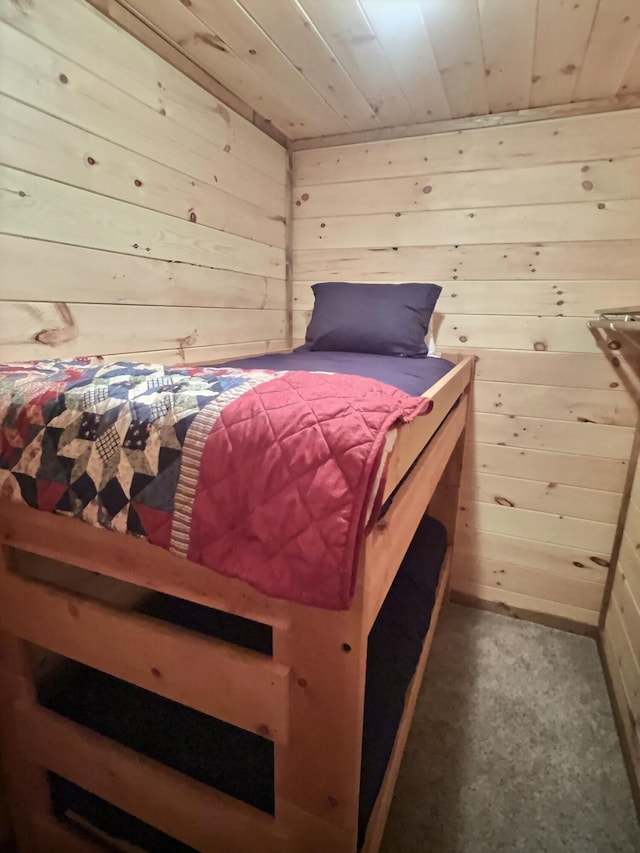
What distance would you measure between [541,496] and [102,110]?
6.12 feet

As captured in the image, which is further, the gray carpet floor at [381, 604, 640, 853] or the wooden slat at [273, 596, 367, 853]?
the gray carpet floor at [381, 604, 640, 853]

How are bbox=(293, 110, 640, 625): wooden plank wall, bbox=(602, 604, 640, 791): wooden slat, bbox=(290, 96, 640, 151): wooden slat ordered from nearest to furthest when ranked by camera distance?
bbox=(602, 604, 640, 791): wooden slat
bbox=(290, 96, 640, 151): wooden slat
bbox=(293, 110, 640, 625): wooden plank wall

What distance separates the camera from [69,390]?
28.3 inches

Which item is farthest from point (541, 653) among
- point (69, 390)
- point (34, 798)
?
point (69, 390)

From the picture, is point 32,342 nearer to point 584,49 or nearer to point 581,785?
point 584,49

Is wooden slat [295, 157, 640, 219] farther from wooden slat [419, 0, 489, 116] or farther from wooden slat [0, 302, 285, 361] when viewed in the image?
wooden slat [0, 302, 285, 361]

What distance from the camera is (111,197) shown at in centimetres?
116

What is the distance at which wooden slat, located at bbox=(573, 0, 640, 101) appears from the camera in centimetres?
112

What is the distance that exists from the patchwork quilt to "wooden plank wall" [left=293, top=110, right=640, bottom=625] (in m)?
1.25

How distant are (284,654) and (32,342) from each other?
0.84 metres

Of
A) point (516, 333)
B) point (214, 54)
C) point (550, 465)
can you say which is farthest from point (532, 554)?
point (214, 54)

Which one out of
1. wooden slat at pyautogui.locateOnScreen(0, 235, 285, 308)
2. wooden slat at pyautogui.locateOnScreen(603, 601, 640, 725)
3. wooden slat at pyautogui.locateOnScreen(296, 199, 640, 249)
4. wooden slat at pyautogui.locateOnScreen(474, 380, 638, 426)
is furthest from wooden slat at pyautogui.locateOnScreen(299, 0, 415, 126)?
wooden slat at pyautogui.locateOnScreen(603, 601, 640, 725)

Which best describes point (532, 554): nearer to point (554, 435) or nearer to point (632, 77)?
point (554, 435)

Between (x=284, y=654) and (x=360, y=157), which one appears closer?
(x=284, y=654)
